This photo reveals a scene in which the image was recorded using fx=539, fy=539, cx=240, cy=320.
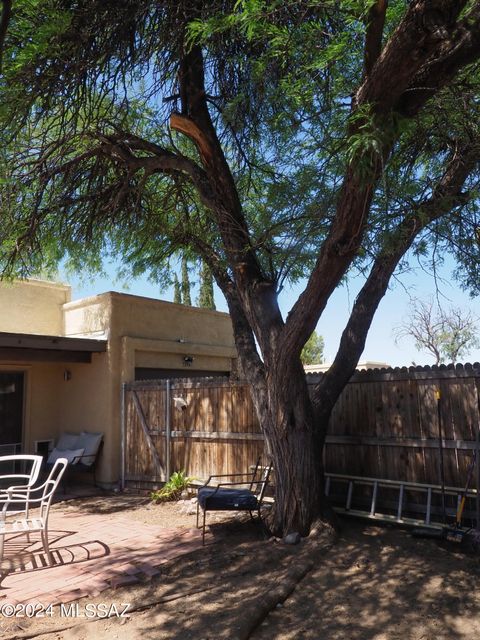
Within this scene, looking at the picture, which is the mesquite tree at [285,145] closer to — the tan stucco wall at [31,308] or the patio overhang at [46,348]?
the patio overhang at [46,348]

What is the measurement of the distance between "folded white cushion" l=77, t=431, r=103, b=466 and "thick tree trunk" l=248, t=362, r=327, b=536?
17.2ft

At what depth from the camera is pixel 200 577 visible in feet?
17.9

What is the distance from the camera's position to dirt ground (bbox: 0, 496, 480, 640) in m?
4.24

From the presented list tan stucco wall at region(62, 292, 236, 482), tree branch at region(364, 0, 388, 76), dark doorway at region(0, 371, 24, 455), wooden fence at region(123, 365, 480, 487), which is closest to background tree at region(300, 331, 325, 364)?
tan stucco wall at region(62, 292, 236, 482)

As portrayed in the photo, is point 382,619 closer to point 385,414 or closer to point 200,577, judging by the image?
point 200,577

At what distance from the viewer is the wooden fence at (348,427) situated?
21.3 ft

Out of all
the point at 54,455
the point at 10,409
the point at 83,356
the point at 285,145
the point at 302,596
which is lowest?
the point at 302,596

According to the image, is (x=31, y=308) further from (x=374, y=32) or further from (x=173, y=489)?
(x=374, y=32)

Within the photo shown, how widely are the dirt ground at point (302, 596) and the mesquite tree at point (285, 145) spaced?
723mm

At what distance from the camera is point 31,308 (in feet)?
41.0

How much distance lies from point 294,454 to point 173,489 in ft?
11.4

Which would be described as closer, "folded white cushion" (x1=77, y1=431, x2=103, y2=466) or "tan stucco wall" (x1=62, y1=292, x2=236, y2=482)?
"folded white cushion" (x1=77, y1=431, x2=103, y2=466)

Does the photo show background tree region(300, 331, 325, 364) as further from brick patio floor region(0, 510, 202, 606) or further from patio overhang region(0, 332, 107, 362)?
brick patio floor region(0, 510, 202, 606)

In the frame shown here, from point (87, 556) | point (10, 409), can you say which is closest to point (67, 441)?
point (10, 409)
